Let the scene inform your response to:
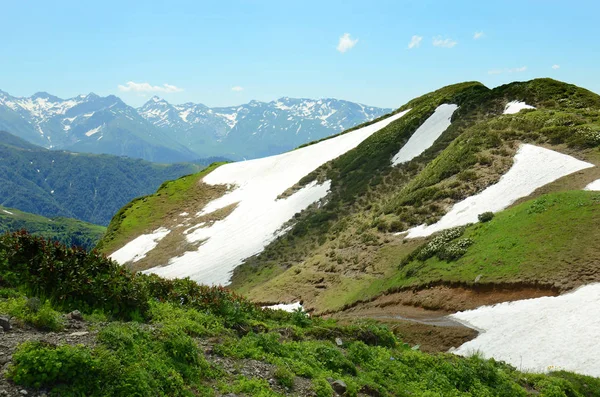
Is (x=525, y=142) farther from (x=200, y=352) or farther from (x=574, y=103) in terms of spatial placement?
(x=200, y=352)

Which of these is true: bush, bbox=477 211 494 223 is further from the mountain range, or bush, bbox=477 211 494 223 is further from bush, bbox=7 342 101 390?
bush, bbox=7 342 101 390

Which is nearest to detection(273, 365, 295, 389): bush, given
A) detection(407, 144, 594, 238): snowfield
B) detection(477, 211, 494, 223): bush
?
detection(477, 211, 494, 223): bush

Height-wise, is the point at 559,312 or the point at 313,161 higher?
the point at 313,161

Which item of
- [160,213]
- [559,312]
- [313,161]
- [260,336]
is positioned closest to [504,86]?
[313,161]

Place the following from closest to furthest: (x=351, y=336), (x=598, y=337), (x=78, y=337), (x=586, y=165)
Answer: (x=78, y=337) → (x=351, y=336) → (x=598, y=337) → (x=586, y=165)

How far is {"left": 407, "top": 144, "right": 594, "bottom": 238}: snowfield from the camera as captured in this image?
1468 inches

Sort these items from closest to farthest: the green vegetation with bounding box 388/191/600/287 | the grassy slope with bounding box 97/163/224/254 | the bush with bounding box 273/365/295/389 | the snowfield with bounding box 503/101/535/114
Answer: the bush with bounding box 273/365/295/389 → the green vegetation with bounding box 388/191/600/287 → the snowfield with bounding box 503/101/535/114 → the grassy slope with bounding box 97/163/224/254

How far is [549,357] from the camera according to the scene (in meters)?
19.9

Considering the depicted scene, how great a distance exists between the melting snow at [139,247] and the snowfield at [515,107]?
2065 inches

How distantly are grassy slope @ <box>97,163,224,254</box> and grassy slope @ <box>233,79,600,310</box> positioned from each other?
1099 inches

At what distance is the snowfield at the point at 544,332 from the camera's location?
19484 millimetres

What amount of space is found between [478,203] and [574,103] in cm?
2679

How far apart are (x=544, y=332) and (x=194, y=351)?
18.0 meters

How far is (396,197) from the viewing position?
50.9 metres
